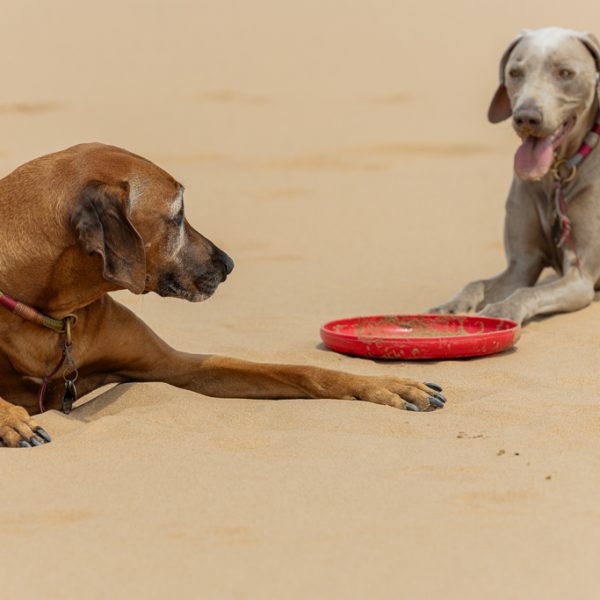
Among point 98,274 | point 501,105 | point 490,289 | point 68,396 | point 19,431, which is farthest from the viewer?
point 501,105

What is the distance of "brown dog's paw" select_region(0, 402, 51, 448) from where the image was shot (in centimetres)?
355

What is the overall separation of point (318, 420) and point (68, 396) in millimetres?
901

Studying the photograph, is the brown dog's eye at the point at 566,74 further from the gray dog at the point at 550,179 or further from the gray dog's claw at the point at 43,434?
the gray dog's claw at the point at 43,434

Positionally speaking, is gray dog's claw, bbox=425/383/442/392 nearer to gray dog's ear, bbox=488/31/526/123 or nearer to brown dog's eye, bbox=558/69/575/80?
brown dog's eye, bbox=558/69/575/80

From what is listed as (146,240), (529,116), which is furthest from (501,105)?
(146,240)

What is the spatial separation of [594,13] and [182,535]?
16.0 metres

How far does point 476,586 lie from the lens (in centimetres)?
243

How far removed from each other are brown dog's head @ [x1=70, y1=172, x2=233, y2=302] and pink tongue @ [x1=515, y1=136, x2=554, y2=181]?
2.48 m

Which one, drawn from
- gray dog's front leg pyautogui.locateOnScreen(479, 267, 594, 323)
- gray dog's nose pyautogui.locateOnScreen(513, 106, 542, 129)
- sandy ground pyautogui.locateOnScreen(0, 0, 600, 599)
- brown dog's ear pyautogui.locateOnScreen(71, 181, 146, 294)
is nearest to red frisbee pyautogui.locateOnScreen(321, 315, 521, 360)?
sandy ground pyautogui.locateOnScreen(0, 0, 600, 599)

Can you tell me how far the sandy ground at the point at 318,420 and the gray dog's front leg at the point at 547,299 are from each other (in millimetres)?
81

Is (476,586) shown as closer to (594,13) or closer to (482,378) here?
(482,378)

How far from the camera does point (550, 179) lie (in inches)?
258

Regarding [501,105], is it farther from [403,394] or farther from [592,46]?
[403,394]

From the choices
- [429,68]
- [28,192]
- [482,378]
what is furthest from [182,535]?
[429,68]
